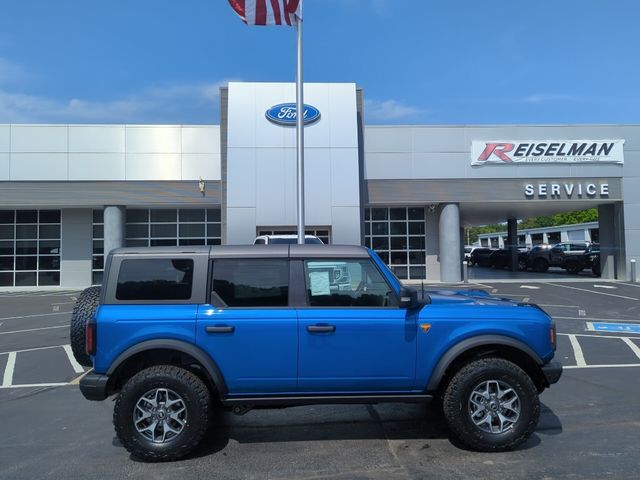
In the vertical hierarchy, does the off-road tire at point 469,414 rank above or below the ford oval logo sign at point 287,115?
below

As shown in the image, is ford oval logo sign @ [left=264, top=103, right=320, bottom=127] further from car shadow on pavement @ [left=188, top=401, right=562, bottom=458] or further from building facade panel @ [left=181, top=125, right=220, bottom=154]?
car shadow on pavement @ [left=188, top=401, right=562, bottom=458]

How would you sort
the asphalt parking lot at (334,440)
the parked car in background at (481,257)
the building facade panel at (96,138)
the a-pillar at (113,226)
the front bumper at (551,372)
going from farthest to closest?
the parked car in background at (481,257)
the a-pillar at (113,226)
the building facade panel at (96,138)
the front bumper at (551,372)
the asphalt parking lot at (334,440)

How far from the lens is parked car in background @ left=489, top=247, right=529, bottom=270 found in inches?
1356

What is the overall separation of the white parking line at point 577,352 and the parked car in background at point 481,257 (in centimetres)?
2855

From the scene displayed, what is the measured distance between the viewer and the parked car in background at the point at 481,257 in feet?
127

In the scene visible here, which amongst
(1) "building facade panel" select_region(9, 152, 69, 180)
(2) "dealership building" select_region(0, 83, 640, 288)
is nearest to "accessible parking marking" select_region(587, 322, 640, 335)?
(2) "dealership building" select_region(0, 83, 640, 288)

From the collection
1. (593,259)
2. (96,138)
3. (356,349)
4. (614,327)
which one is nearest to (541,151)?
(593,259)

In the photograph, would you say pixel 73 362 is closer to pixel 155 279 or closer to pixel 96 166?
pixel 155 279

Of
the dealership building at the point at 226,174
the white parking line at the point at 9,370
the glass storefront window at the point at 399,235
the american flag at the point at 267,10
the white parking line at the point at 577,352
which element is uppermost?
the american flag at the point at 267,10

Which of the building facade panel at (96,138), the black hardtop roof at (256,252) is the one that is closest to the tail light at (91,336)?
the black hardtop roof at (256,252)

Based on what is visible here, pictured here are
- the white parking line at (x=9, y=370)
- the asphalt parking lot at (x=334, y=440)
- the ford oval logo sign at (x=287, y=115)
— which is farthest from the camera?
the ford oval logo sign at (x=287, y=115)

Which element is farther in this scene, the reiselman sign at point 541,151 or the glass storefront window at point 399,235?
the glass storefront window at point 399,235

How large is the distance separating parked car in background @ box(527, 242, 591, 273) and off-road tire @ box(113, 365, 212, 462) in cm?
2922

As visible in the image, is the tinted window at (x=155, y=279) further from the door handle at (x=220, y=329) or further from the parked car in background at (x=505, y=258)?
the parked car in background at (x=505, y=258)
